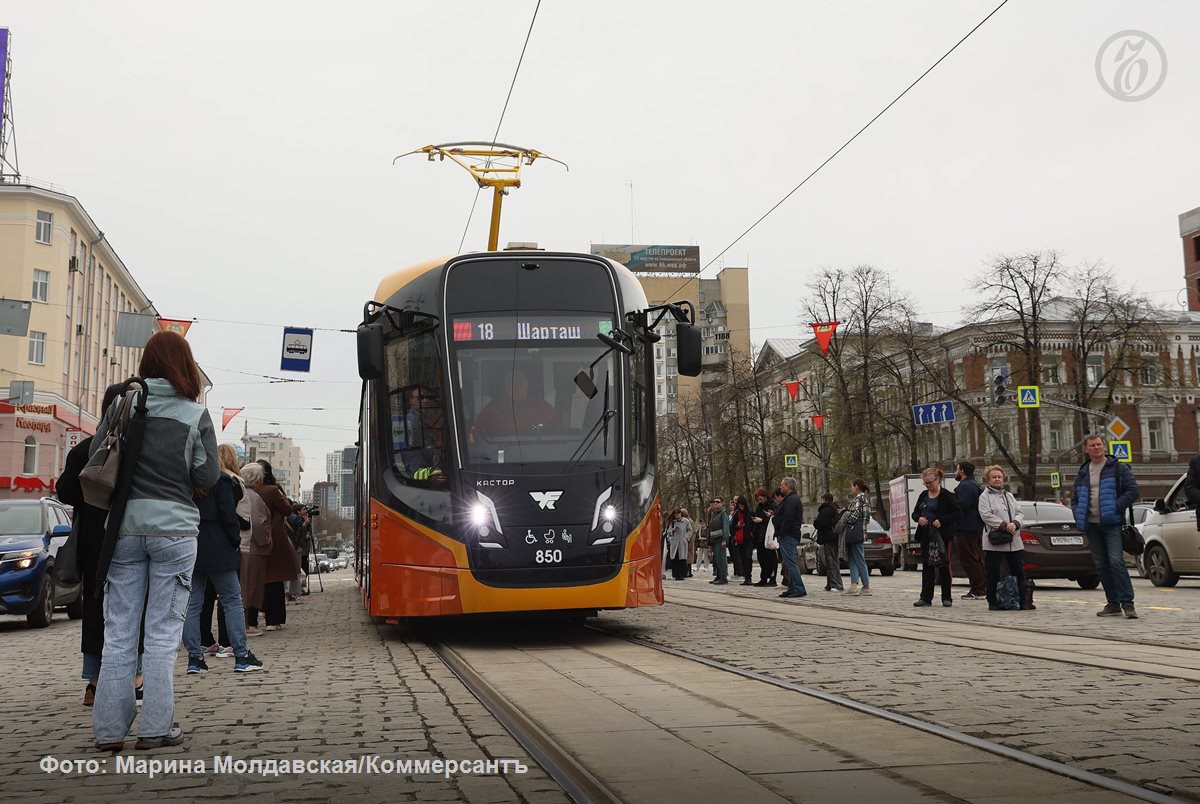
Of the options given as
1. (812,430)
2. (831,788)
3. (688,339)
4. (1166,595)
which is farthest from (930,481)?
(812,430)

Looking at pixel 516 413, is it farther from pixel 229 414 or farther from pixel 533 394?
pixel 229 414

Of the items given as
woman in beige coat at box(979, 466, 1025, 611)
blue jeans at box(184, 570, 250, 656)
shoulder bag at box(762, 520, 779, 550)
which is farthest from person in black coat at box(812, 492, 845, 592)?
blue jeans at box(184, 570, 250, 656)

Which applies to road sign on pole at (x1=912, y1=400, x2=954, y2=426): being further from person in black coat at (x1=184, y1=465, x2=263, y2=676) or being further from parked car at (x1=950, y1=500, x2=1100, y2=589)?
person in black coat at (x1=184, y1=465, x2=263, y2=676)

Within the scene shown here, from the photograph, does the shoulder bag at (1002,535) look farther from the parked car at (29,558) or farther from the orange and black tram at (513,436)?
the parked car at (29,558)

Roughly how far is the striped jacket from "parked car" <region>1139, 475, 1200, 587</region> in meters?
16.0

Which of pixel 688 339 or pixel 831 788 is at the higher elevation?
pixel 688 339

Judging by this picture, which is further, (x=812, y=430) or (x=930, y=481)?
(x=812, y=430)

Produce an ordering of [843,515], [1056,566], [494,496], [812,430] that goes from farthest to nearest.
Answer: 1. [812,430]
2. [1056,566]
3. [843,515]
4. [494,496]

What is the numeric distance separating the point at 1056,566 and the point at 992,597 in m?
6.12

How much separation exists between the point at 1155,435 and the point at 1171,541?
185 feet

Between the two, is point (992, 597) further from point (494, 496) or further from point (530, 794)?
point (530, 794)

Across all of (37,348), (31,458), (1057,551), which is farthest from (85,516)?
(37,348)

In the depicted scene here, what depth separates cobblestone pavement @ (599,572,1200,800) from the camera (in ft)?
17.5

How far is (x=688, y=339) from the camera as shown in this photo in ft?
36.0
